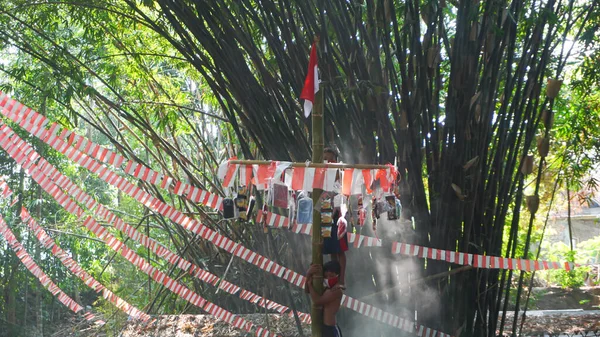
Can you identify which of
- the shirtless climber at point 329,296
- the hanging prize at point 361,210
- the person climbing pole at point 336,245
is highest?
the hanging prize at point 361,210

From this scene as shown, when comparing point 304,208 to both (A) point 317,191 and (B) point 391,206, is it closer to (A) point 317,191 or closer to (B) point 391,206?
(A) point 317,191

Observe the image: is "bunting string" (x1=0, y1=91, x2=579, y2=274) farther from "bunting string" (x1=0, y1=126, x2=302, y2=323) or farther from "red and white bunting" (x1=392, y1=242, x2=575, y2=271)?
"bunting string" (x1=0, y1=126, x2=302, y2=323)

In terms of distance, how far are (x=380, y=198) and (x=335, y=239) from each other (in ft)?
1.16

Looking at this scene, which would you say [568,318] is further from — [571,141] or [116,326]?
[116,326]

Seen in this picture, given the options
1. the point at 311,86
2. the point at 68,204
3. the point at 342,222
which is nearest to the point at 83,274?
the point at 68,204

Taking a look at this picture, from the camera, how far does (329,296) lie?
3.51m

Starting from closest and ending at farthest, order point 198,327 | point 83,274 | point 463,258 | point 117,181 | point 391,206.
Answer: point 391,206, point 463,258, point 117,181, point 198,327, point 83,274

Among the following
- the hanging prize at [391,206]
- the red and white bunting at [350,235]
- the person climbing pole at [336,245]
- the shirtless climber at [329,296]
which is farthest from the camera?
the red and white bunting at [350,235]

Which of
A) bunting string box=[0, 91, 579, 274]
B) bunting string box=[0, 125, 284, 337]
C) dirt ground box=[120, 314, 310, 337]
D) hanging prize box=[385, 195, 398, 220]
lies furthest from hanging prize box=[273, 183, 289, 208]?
dirt ground box=[120, 314, 310, 337]

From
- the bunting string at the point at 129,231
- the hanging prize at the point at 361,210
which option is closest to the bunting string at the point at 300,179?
the hanging prize at the point at 361,210

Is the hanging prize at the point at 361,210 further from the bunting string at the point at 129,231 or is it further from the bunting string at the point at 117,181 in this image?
the bunting string at the point at 129,231

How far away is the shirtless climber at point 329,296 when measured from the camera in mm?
3461

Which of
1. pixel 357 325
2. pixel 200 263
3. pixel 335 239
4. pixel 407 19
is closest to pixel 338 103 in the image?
pixel 407 19

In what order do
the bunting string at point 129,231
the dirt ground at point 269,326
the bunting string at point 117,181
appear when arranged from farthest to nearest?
the dirt ground at point 269,326 → the bunting string at point 129,231 → the bunting string at point 117,181
